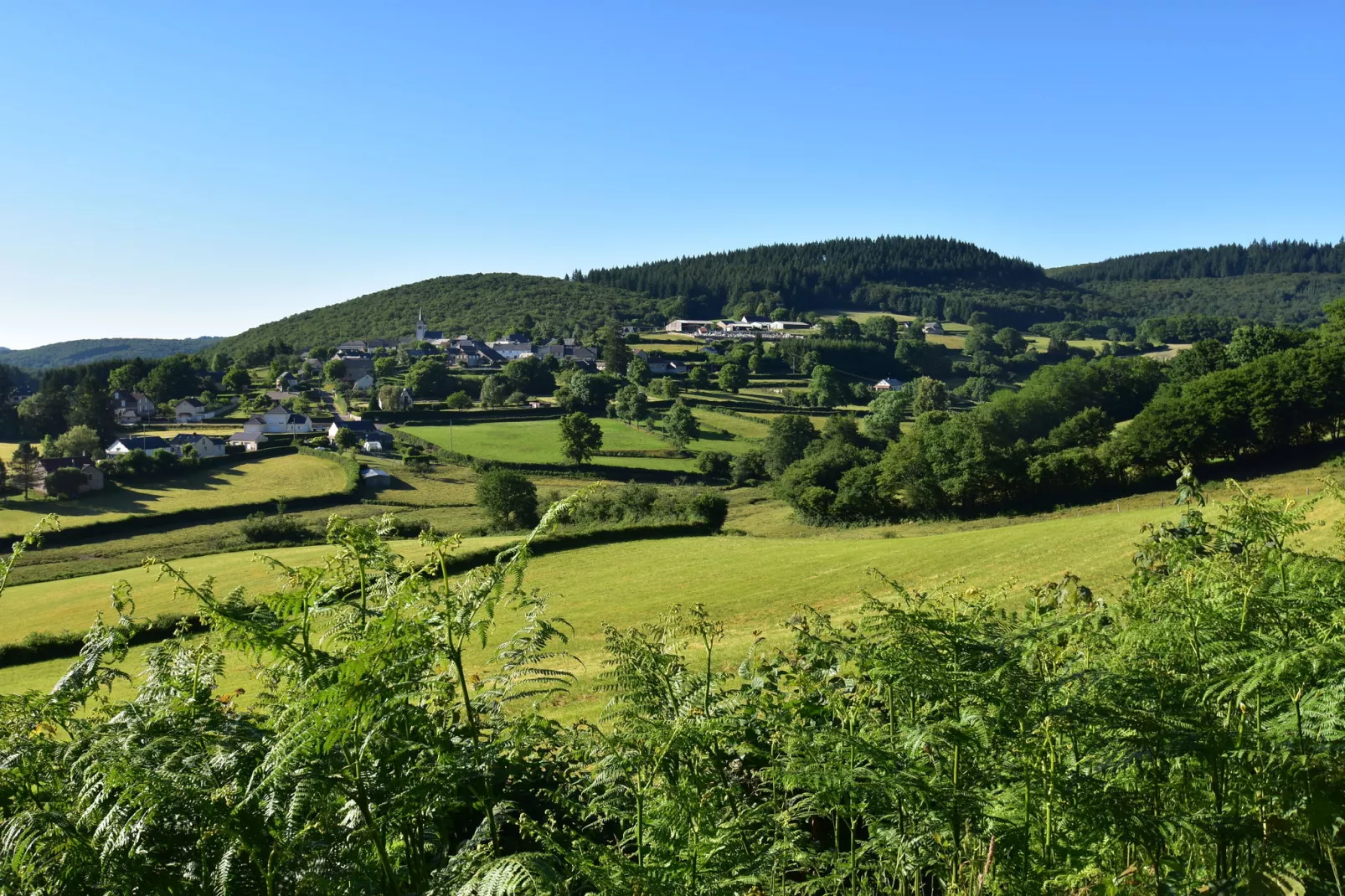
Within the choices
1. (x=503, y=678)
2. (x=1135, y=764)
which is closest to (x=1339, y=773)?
(x=1135, y=764)

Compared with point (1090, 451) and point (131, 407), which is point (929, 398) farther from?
point (131, 407)

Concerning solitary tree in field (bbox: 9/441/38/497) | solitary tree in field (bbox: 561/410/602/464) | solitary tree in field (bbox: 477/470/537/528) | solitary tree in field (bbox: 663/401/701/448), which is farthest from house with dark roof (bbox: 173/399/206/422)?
solitary tree in field (bbox: 477/470/537/528)

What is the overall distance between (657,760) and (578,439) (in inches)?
3067

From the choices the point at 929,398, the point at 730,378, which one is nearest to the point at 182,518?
the point at 730,378

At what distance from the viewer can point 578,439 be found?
80.2m

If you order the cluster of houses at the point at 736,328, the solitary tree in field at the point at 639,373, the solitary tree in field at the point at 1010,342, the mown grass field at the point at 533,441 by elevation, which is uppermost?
the cluster of houses at the point at 736,328

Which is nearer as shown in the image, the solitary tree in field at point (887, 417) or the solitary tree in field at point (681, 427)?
the solitary tree in field at point (681, 427)

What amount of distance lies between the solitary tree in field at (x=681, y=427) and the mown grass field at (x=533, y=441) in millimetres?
1375

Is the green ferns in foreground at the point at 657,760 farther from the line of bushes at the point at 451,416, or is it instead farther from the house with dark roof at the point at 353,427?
the line of bushes at the point at 451,416

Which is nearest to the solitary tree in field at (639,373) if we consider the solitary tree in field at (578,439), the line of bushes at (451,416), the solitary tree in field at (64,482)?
the line of bushes at (451,416)

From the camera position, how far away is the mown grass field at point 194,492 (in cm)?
6134

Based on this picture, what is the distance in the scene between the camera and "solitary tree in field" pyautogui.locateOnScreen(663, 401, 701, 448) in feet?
286

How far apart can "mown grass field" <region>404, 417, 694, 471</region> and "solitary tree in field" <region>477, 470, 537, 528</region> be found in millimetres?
20576

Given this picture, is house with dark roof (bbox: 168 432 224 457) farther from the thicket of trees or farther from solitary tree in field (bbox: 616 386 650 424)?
the thicket of trees
